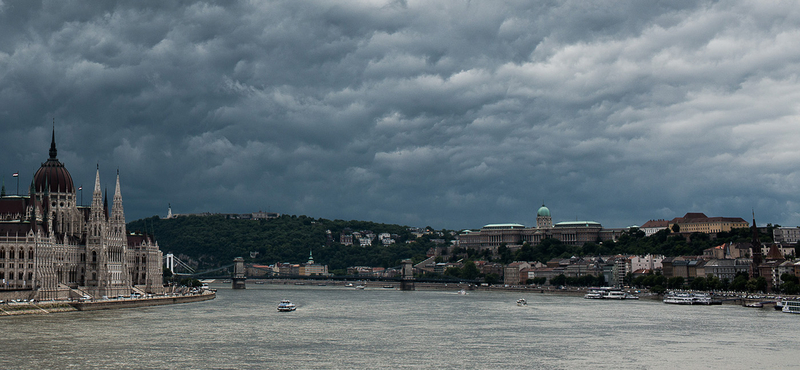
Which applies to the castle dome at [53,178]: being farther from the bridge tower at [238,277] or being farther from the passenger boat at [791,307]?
the passenger boat at [791,307]

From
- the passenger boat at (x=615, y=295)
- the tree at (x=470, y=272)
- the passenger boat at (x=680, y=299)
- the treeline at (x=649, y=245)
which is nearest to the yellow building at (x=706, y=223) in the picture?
the treeline at (x=649, y=245)

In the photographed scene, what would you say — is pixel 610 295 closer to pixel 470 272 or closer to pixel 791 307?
pixel 791 307

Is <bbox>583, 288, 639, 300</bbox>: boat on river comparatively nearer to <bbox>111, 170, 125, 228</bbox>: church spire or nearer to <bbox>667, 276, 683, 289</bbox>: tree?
<bbox>667, 276, 683, 289</bbox>: tree

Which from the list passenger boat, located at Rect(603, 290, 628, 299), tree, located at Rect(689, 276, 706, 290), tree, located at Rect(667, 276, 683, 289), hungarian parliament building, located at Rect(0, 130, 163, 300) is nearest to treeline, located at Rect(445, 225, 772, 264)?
tree, located at Rect(667, 276, 683, 289)

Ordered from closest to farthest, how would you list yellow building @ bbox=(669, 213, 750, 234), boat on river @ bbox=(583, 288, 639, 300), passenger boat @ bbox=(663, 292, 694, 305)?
passenger boat @ bbox=(663, 292, 694, 305) → boat on river @ bbox=(583, 288, 639, 300) → yellow building @ bbox=(669, 213, 750, 234)

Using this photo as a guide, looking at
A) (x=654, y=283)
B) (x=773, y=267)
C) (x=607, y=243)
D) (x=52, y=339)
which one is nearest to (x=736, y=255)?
(x=654, y=283)
